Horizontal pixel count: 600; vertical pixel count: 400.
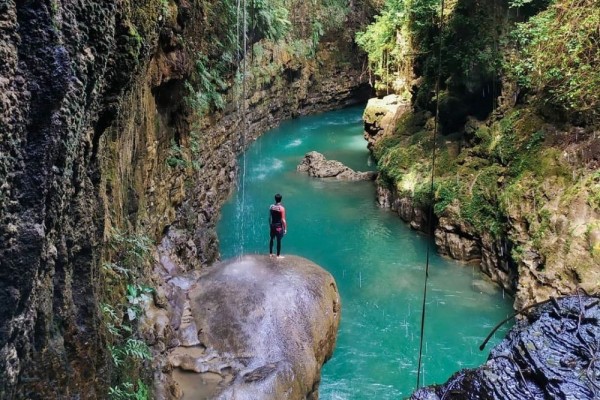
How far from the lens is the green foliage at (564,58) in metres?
10.8

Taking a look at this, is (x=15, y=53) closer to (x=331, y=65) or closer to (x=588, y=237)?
(x=588, y=237)

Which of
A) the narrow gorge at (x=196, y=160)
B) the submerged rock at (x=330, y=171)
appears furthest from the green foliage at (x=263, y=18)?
the submerged rock at (x=330, y=171)

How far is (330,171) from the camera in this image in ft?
65.8

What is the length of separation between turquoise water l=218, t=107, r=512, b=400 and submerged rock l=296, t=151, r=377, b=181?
1.66 feet

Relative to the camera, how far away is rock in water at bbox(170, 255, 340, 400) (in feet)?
20.3

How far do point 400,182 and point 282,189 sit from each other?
15.9ft

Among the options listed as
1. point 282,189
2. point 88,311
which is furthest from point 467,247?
point 88,311

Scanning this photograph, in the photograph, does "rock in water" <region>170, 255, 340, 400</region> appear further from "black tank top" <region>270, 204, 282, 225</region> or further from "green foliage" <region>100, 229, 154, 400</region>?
"green foliage" <region>100, 229, 154, 400</region>

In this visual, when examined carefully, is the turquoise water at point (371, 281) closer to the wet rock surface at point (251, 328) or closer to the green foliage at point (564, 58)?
the wet rock surface at point (251, 328)

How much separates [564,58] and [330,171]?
10.2 metres

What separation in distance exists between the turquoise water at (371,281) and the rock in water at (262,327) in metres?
1.90

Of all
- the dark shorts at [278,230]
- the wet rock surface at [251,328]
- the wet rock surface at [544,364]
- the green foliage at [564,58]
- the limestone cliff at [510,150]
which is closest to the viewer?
the wet rock surface at [544,364]

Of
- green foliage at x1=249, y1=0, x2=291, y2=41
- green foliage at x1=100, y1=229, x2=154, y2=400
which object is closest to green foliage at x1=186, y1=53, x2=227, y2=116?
green foliage at x1=249, y1=0, x2=291, y2=41

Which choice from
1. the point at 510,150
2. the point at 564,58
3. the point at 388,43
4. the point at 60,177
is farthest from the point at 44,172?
the point at 388,43
